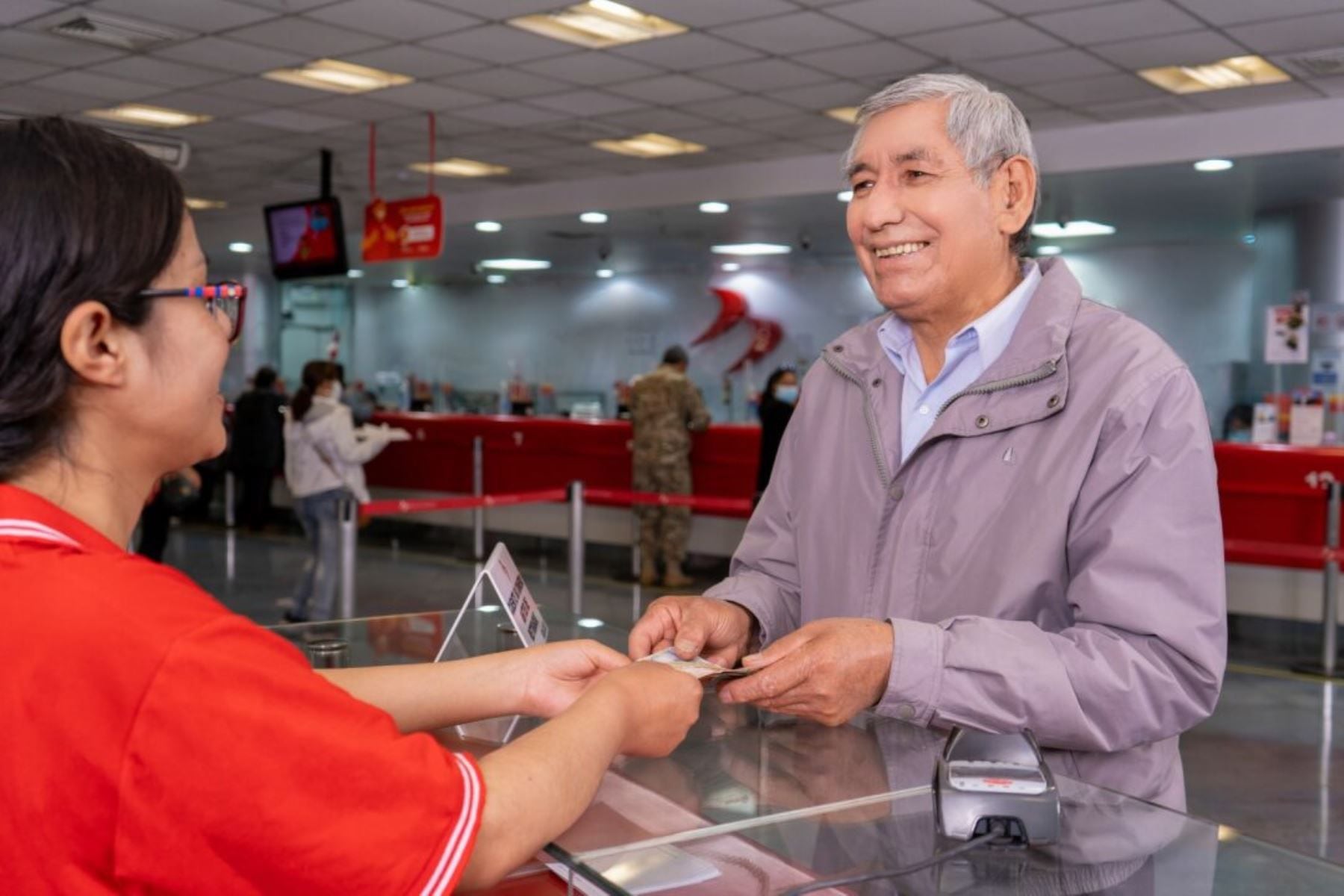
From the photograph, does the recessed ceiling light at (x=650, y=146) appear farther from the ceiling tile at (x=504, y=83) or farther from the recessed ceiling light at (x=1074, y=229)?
the recessed ceiling light at (x=1074, y=229)

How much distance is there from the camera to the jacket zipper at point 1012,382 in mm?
1682

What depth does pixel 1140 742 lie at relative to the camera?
5.14 ft

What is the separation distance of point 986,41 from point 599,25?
1964mm

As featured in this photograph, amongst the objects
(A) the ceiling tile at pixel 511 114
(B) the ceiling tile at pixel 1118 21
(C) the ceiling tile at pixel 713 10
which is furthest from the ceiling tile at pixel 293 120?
→ (B) the ceiling tile at pixel 1118 21

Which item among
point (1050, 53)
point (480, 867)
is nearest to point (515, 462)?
point (1050, 53)

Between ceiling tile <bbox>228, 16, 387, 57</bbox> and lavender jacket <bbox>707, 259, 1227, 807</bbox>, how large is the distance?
5.31 m

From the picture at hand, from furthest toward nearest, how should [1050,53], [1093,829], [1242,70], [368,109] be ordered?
[368,109] < [1242,70] < [1050,53] < [1093,829]

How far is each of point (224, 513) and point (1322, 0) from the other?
36.2 ft

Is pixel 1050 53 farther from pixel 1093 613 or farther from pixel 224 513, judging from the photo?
pixel 224 513

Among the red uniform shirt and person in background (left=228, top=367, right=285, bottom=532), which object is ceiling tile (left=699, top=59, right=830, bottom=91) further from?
the red uniform shirt

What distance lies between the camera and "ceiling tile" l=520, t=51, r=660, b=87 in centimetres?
696

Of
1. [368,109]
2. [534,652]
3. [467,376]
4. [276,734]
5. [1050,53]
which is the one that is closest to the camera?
[276,734]

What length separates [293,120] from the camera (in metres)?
8.84

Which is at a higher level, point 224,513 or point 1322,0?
point 1322,0
